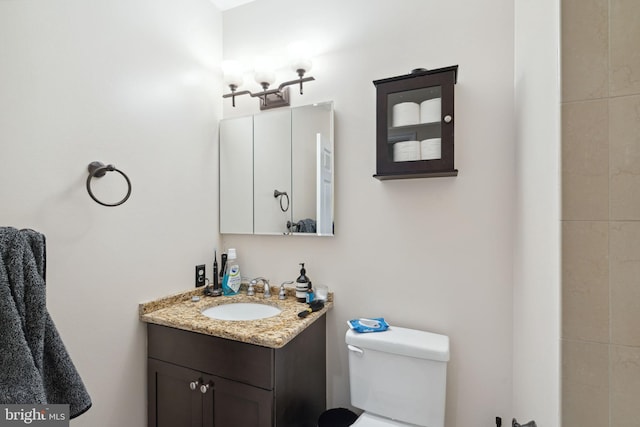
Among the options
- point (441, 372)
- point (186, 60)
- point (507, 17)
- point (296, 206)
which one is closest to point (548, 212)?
point (441, 372)

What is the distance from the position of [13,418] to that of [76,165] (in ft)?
2.64

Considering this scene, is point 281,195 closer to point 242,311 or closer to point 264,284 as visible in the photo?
→ point 264,284

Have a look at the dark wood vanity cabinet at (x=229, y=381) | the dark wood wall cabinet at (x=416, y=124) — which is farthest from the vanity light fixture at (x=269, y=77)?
the dark wood vanity cabinet at (x=229, y=381)

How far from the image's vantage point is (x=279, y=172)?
5.36 feet

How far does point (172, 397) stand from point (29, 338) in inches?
27.6

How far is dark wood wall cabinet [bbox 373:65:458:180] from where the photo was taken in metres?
1.18

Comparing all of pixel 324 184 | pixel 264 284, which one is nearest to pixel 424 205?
pixel 324 184

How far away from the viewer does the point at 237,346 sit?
1130 mm

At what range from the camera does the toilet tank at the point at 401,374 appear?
1.15 metres

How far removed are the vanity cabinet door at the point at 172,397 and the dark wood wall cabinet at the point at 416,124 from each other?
124 centimetres

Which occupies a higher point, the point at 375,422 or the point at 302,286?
the point at 302,286

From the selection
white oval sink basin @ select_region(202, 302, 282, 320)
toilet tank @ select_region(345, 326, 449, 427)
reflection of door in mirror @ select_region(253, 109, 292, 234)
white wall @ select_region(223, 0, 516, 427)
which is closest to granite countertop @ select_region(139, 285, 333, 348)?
white oval sink basin @ select_region(202, 302, 282, 320)

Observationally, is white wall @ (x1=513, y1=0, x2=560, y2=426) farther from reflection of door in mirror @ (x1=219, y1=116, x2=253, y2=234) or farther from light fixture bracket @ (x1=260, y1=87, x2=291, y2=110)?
reflection of door in mirror @ (x1=219, y1=116, x2=253, y2=234)
